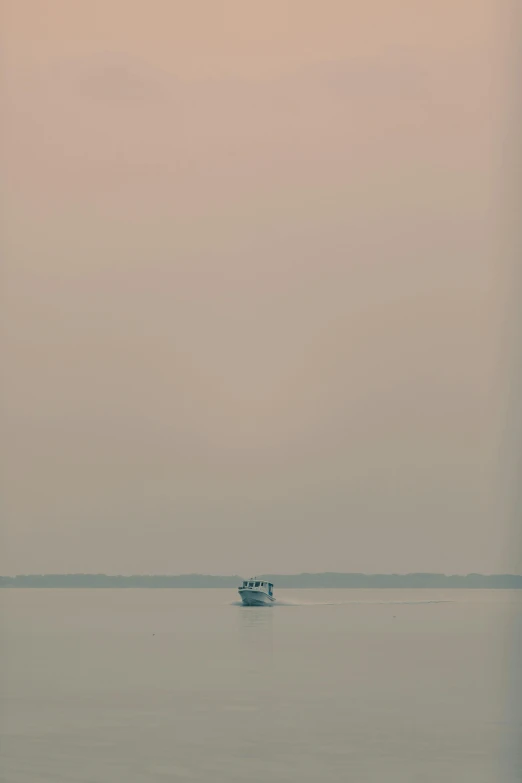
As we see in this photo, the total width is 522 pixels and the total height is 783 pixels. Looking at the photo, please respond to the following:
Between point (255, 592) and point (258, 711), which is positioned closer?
point (258, 711)

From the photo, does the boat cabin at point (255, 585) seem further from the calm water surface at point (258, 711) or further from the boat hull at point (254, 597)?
the calm water surface at point (258, 711)

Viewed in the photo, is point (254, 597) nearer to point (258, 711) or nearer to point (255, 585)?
point (255, 585)

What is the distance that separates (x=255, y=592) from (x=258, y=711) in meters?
90.1

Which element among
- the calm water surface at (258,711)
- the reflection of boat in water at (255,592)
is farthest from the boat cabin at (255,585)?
the calm water surface at (258,711)

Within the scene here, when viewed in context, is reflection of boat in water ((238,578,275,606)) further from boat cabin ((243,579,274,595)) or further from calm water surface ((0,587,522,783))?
calm water surface ((0,587,522,783))

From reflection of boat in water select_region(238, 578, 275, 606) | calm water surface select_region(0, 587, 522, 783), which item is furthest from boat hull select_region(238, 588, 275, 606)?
calm water surface select_region(0, 587, 522, 783)

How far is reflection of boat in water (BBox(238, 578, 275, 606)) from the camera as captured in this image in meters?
128

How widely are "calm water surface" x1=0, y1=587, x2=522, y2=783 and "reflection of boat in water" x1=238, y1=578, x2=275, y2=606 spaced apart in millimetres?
48604

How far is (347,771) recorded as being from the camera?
27891mm

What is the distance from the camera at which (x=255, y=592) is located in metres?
129

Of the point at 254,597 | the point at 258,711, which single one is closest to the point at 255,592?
the point at 254,597

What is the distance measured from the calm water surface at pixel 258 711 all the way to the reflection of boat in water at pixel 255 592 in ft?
159

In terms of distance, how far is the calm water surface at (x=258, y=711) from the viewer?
28469 millimetres

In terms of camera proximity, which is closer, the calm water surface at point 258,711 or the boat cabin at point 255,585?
the calm water surface at point 258,711
